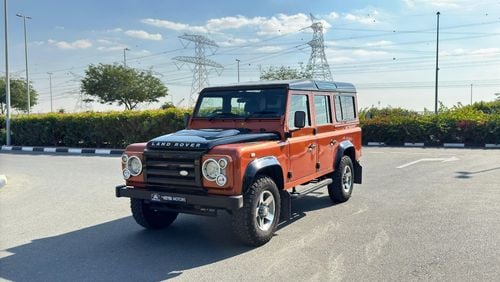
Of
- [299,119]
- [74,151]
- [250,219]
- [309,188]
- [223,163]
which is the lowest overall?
[74,151]

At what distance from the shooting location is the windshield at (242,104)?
6.47 m

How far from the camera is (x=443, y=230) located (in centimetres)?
611

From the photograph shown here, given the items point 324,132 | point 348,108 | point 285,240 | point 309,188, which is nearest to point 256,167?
point 285,240

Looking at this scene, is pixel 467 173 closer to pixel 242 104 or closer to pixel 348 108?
pixel 348 108

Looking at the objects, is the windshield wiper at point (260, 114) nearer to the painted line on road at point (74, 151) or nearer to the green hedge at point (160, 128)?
the green hedge at point (160, 128)

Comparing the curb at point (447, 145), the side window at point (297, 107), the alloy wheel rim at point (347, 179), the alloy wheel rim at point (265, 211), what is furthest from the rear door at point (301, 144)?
the curb at point (447, 145)

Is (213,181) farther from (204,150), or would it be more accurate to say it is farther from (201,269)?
(201,269)

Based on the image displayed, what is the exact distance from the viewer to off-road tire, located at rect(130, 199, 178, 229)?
6230mm

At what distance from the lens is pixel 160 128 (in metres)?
18.6

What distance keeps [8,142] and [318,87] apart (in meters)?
19.6

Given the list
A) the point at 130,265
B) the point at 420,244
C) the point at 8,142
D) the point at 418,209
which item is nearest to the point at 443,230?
the point at 420,244

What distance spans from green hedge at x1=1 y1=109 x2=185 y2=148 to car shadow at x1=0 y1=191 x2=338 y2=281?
464 inches

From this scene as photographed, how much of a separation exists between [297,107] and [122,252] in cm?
315

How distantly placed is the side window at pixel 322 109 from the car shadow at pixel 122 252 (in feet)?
5.44
